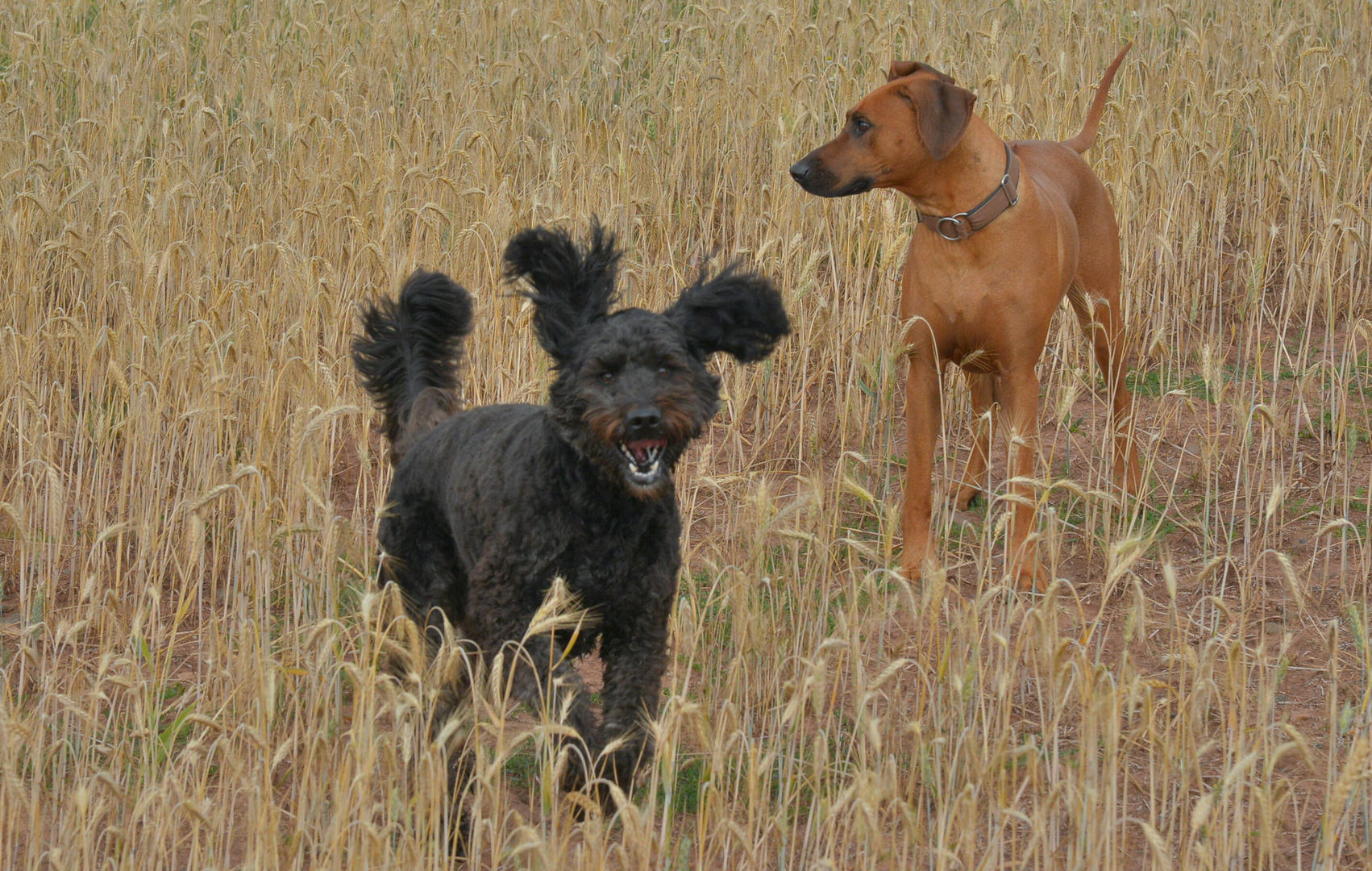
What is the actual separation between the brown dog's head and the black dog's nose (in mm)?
2100

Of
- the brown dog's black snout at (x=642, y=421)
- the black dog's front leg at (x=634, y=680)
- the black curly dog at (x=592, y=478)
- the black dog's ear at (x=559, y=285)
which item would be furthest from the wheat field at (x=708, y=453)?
the black dog's ear at (x=559, y=285)

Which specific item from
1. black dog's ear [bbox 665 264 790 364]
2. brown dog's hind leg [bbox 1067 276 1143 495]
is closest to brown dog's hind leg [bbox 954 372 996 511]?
brown dog's hind leg [bbox 1067 276 1143 495]

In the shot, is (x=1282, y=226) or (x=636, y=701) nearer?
(x=636, y=701)

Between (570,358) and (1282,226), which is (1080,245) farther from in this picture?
(570,358)

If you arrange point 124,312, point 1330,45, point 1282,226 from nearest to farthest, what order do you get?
point 124,312
point 1282,226
point 1330,45

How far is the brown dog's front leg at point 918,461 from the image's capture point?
5301mm

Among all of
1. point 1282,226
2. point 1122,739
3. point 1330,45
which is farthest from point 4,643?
point 1330,45

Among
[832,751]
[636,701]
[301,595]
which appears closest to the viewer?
[636,701]

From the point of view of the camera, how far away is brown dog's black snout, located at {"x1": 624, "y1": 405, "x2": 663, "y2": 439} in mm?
3293

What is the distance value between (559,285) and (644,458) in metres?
0.59

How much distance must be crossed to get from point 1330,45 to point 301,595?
790 centimetres

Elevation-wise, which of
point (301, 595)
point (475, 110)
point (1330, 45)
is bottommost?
point (301, 595)

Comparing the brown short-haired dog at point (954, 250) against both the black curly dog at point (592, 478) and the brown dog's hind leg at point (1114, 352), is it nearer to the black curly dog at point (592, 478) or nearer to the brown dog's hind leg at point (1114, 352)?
the brown dog's hind leg at point (1114, 352)

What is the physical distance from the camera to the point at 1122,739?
407 centimetres
